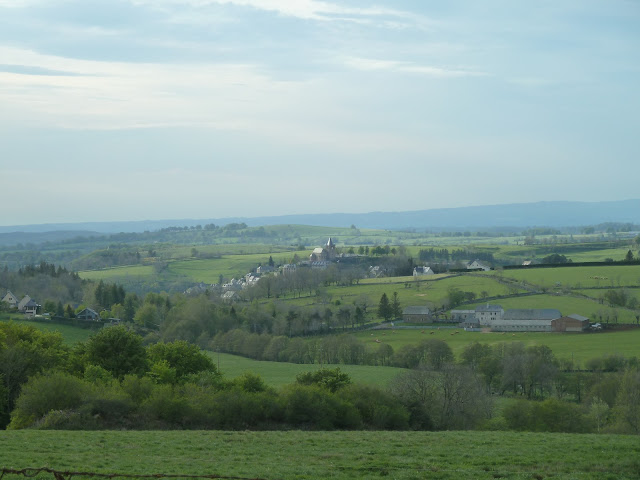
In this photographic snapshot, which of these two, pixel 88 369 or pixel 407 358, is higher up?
pixel 88 369

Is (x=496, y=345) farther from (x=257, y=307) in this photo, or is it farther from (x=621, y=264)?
(x=621, y=264)

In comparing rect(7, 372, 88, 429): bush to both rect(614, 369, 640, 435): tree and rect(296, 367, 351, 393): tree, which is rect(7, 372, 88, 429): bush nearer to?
rect(296, 367, 351, 393): tree

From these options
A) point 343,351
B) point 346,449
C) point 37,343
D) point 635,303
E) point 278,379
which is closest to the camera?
point 346,449

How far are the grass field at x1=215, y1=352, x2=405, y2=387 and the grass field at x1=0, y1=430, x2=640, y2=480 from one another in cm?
2874

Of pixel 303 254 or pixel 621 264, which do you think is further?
pixel 303 254

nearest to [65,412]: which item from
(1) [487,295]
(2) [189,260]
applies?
(1) [487,295]

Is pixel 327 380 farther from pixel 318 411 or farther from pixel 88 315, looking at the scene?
pixel 88 315

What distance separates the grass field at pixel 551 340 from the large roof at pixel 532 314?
400cm

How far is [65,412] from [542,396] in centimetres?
3602

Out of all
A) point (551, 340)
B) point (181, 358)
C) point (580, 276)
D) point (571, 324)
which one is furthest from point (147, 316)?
point (580, 276)

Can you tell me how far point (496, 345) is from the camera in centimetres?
6844

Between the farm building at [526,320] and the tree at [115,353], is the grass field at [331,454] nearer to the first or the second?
the tree at [115,353]

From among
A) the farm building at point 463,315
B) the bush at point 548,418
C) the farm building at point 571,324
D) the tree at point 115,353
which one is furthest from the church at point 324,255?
the bush at point 548,418

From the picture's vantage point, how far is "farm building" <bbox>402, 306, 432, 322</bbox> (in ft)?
301
